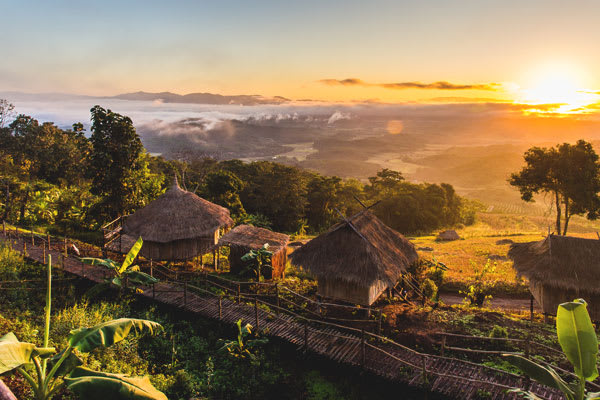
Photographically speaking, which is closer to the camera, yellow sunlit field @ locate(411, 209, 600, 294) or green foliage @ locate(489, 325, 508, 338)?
green foliage @ locate(489, 325, 508, 338)

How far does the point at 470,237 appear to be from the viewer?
34.6 m

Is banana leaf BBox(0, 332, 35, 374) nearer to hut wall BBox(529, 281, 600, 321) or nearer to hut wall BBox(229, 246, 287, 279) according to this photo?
hut wall BBox(229, 246, 287, 279)

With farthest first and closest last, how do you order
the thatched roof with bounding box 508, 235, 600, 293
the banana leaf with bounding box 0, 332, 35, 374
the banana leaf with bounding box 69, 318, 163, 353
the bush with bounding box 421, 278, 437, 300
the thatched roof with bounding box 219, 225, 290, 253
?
the thatched roof with bounding box 219, 225, 290, 253, the bush with bounding box 421, 278, 437, 300, the thatched roof with bounding box 508, 235, 600, 293, the banana leaf with bounding box 69, 318, 163, 353, the banana leaf with bounding box 0, 332, 35, 374

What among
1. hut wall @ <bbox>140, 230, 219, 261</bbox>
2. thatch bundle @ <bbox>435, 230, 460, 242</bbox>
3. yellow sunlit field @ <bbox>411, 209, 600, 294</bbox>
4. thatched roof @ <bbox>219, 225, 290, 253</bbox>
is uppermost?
thatched roof @ <bbox>219, 225, 290, 253</bbox>

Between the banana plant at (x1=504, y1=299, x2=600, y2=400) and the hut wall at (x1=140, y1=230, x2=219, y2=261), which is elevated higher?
the banana plant at (x1=504, y1=299, x2=600, y2=400)

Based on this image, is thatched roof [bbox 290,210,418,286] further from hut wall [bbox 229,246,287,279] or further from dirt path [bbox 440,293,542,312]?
dirt path [bbox 440,293,542,312]

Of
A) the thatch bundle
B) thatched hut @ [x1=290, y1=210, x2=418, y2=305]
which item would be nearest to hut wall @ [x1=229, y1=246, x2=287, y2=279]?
thatched hut @ [x1=290, y1=210, x2=418, y2=305]

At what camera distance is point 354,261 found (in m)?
10.9

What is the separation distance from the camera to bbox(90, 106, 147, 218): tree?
17562 millimetres

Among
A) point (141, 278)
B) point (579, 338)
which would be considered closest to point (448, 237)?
point (141, 278)

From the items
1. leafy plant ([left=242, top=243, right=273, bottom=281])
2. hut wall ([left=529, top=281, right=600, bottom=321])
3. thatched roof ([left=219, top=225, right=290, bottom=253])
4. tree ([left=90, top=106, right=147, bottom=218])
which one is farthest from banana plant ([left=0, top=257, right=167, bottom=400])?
tree ([left=90, top=106, right=147, bottom=218])

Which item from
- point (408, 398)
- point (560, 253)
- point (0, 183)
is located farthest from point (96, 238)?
point (560, 253)

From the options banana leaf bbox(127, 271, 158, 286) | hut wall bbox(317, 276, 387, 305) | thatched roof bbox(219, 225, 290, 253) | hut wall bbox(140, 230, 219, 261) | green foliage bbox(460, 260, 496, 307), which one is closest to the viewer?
banana leaf bbox(127, 271, 158, 286)

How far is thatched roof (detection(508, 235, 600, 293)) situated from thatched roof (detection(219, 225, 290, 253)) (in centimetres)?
876
